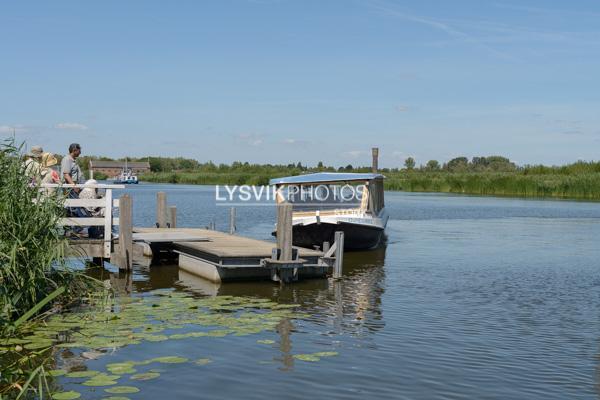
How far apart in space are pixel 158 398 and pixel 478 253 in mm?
16341

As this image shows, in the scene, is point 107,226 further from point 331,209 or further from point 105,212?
point 331,209

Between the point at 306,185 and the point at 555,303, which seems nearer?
the point at 555,303

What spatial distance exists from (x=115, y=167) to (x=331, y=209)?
135 m

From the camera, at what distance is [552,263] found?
19.5 meters

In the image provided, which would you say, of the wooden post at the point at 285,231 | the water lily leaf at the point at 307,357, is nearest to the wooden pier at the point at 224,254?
the wooden post at the point at 285,231

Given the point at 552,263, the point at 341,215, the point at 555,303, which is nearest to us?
the point at 555,303

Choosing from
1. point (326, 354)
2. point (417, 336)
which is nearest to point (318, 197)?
point (417, 336)

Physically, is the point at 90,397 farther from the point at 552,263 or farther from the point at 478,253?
the point at 478,253

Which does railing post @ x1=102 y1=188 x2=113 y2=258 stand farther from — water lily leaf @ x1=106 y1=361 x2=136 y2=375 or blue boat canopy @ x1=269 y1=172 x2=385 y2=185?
blue boat canopy @ x1=269 y1=172 x2=385 y2=185

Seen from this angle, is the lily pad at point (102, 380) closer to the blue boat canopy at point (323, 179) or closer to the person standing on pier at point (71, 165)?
the person standing on pier at point (71, 165)

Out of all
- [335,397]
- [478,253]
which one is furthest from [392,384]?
[478,253]

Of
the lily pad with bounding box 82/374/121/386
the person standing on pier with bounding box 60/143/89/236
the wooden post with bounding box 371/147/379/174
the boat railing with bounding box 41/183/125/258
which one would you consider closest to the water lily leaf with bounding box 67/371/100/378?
the lily pad with bounding box 82/374/121/386

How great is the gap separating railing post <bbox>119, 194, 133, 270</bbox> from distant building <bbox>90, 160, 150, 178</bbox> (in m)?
132

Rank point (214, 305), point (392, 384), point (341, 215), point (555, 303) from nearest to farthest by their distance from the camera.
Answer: point (392, 384) < point (214, 305) < point (555, 303) < point (341, 215)
